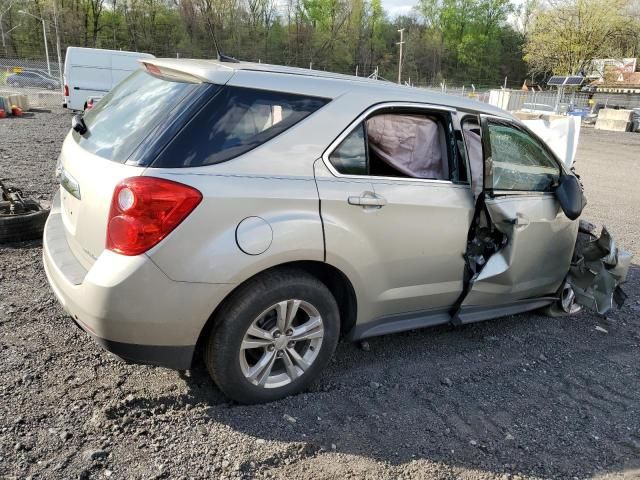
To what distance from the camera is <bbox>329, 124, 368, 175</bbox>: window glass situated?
2.95 metres

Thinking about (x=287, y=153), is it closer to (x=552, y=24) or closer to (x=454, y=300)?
(x=454, y=300)

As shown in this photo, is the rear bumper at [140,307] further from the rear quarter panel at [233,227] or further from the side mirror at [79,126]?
the side mirror at [79,126]

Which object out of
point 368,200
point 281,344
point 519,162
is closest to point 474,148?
point 519,162

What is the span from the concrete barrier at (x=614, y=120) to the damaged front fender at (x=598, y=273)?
2677cm

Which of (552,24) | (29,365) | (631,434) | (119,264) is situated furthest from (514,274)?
(552,24)

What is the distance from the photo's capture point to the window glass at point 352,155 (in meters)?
2.95

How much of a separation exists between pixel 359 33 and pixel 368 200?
80.3 metres

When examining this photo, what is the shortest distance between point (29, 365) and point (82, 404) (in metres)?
0.56

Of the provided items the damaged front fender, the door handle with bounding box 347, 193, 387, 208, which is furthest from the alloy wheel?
the damaged front fender

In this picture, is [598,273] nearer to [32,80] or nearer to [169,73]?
[169,73]

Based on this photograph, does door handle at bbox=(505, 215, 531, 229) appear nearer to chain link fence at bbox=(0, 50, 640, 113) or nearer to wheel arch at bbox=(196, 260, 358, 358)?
wheel arch at bbox=(196, 260, 358, 358)

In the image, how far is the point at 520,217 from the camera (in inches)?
145

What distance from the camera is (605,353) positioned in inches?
159

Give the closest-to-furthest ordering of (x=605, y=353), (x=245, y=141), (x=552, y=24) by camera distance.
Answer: (x=245, y=141) < (x=605, y=353) < (x=552, y=24)
